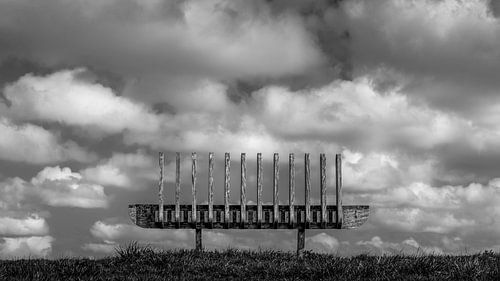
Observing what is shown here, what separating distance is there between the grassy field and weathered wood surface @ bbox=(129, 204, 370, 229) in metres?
5.49

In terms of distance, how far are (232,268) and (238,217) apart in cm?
715

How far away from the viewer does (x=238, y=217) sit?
20.0 m

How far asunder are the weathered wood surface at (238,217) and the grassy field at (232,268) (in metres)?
5.49

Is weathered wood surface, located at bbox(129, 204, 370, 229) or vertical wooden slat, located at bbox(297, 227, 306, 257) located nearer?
vertical wooden slat, located at bbox(297, 227, 306, 257)

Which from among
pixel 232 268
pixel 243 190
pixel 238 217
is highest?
pixel 243 190

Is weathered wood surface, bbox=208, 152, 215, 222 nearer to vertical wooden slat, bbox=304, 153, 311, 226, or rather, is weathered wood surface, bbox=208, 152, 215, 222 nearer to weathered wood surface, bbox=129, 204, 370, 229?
weathered wood surface, bbox=129, 204, 370, 229

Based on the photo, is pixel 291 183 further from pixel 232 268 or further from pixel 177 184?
pixel 232 268

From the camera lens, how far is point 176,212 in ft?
66.5

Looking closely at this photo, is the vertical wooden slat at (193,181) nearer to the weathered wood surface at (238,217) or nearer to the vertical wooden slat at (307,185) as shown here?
the weathered wood surface at (238,217)

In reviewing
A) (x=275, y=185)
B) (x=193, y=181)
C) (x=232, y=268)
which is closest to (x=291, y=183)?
(x=275, y=185)

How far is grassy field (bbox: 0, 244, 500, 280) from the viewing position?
38.0 ft

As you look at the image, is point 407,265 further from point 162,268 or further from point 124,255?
point 124,255

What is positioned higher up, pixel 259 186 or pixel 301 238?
pixel 259 186

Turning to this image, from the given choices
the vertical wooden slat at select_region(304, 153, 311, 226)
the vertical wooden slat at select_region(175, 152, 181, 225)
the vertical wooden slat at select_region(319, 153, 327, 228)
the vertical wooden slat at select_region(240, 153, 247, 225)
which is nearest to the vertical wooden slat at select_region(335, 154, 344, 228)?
the vertical wooden slat at select_region(319, 153, 327, 228)
